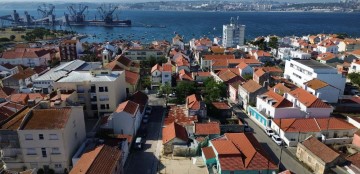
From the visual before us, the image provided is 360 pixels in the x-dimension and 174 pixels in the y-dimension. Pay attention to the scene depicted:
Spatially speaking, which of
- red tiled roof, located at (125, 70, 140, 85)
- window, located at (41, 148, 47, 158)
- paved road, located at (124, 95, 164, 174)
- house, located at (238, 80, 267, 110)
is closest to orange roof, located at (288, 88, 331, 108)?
house, located at (238, 80, 267, 110)

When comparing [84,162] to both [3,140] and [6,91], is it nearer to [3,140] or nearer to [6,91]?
[3,140]

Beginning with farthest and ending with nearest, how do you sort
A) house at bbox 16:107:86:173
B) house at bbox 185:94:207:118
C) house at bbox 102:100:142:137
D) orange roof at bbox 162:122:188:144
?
house at bbox 185:94:207:118
house at bbox 102:100:142:137
orange roof at bbox 162:122:188:144
house at bbox 16:107:86:173

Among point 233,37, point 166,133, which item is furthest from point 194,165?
point 233,37

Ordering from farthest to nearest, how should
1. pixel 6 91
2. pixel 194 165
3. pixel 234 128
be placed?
1. pixel 6 91
2. pixel 234 128
3. pixel 194 165

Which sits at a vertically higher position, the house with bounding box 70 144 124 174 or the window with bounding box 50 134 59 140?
the window with bounding box 50 134 59 140

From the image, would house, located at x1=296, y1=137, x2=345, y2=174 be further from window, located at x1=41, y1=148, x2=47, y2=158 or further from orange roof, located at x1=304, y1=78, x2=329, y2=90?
window, located at x1=41, y1=148, x2=47, y2=158

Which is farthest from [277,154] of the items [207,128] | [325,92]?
[325,92]

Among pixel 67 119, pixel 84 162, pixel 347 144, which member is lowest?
pixel 347 144

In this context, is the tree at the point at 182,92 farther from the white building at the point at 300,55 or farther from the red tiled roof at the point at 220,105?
the white building at the point at 300,55
